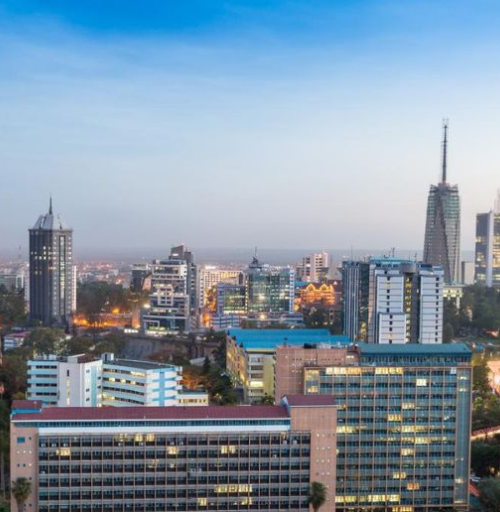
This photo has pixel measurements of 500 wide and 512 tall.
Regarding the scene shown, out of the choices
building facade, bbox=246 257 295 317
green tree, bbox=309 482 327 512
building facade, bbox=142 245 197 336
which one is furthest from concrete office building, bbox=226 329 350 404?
building facade, bbox=246 257 295 317

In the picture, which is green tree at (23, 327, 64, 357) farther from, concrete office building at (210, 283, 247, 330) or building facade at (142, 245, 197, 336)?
concrete office building at (210, 283, 247, 330)

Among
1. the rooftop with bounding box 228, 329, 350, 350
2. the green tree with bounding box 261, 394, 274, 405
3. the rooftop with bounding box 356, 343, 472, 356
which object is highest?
the rooftop with bounding box 356, 343, 472, 356

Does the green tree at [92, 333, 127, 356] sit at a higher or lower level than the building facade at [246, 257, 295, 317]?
lower

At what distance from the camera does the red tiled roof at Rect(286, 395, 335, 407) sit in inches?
Result: 792

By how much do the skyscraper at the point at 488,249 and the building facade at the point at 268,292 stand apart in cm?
3503

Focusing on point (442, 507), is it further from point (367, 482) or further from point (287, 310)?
point (287, 310)

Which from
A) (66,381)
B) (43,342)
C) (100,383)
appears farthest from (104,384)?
(43,342)

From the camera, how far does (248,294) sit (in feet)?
184

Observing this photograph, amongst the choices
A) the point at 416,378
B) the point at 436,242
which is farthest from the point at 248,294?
the point at 416,378


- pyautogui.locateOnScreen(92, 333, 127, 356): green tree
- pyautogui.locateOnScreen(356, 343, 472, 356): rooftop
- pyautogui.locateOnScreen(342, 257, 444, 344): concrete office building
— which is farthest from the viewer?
pyautogui.locateOnScreen(92, 333, 127, 356): green tree

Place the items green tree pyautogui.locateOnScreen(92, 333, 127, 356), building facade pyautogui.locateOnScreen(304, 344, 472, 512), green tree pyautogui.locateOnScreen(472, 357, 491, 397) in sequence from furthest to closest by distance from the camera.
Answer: green tree pyautogui.locateOnScreen(92, 333, 127, 356), green tree pyautogui.locateOnScreen(472, 357, 491, 397), building facade pyautogui.locateOnScreen(304, 344, 472, 512)

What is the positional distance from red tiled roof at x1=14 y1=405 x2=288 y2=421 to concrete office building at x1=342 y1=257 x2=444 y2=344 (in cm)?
1904

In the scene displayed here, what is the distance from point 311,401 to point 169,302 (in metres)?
33.7

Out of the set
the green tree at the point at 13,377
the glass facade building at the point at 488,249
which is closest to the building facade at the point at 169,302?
the green tree at the point at 13,377
